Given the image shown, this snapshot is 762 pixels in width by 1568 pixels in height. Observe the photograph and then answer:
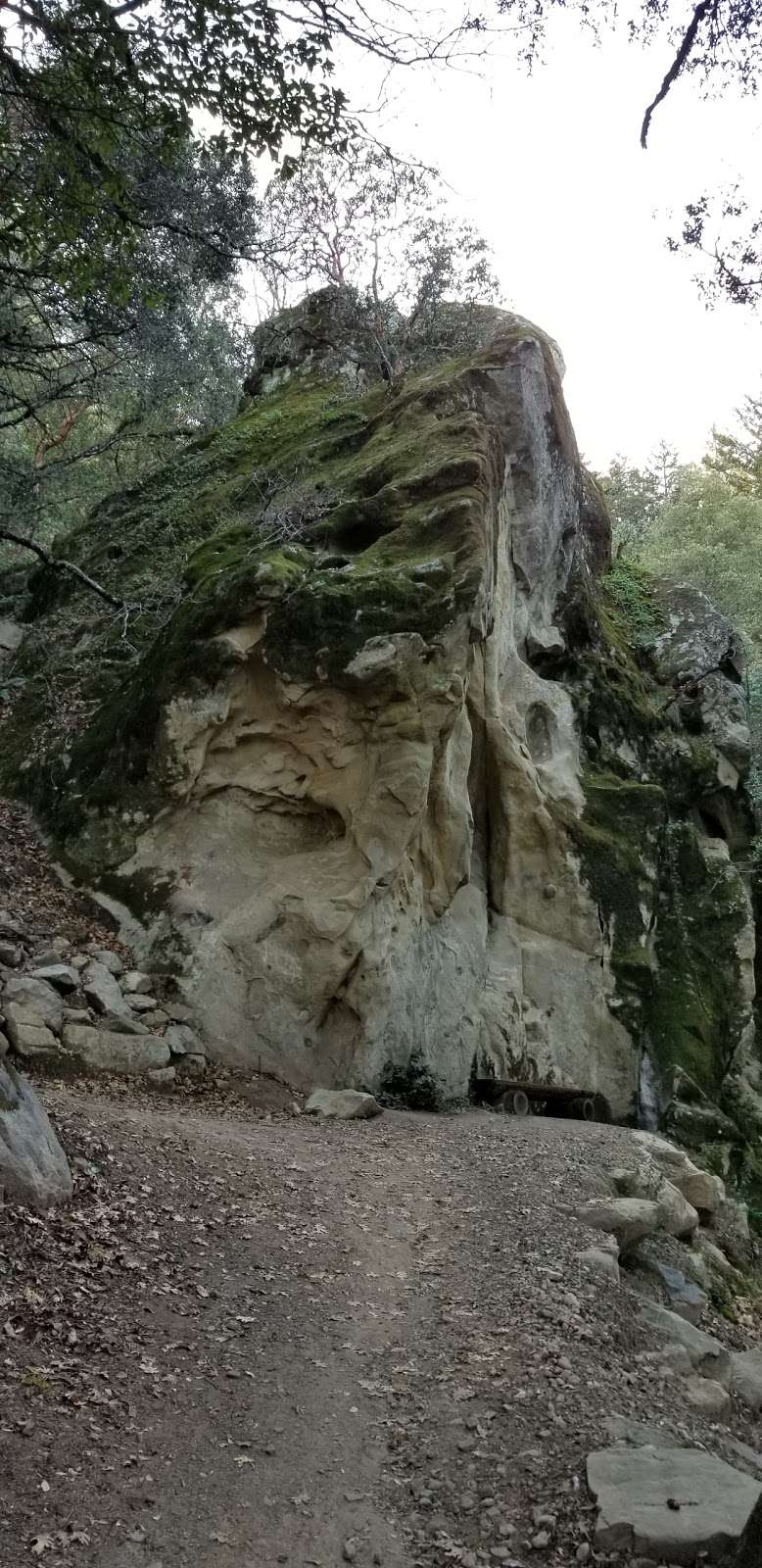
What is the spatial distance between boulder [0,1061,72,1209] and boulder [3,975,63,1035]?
3.67 metres

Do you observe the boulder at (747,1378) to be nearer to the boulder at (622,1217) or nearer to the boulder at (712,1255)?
the boulder at (622,1217)

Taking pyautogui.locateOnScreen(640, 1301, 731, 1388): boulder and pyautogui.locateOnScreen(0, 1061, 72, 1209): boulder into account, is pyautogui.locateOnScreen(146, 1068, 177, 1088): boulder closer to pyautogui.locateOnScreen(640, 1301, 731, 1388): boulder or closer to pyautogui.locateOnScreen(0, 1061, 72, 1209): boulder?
pyautogui.locateOnScreen(0, 1061, 72, 1209): boulder

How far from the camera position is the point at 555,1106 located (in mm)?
14516

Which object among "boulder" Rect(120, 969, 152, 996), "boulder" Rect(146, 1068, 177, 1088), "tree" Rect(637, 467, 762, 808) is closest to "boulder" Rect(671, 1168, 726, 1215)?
"boulder" Rect(146, 1068, 177, 1088)

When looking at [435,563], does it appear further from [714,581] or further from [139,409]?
[714,581]

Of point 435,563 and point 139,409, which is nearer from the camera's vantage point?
point 435,563

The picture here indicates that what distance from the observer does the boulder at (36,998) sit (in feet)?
32.7

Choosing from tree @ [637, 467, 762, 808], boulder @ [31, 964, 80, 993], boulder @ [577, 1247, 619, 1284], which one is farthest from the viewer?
tree @ [637, 467, 762, 808]

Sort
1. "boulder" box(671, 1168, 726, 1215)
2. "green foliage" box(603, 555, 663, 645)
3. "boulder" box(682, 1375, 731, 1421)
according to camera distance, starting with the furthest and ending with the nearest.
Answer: "green foliage" box(603, 555, 663, 645) < "boulder" box(671, 1168, 726, 1215) < "boulder" box(682, 1375, 731, 1421)

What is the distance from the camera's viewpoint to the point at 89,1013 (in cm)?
1038

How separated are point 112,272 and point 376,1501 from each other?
7.23 metres

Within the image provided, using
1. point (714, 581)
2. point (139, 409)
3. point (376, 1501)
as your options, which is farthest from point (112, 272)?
point (714, 581)

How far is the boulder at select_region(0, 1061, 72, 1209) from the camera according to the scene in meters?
5.73

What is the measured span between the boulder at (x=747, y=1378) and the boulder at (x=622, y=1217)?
1.07 meters
